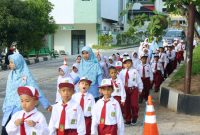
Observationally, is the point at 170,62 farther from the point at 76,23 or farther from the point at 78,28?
the point at 78,28

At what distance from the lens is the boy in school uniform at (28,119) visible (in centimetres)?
565

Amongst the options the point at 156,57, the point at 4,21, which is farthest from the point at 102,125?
the point at 4,21

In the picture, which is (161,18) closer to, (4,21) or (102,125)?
(102,125)

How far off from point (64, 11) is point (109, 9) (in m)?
9.63

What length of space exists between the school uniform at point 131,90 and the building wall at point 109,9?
1921 inches

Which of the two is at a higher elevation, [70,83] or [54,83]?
[70,83]

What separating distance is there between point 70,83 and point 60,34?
51936 millimetres

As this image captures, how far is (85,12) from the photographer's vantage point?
5591 centimetres

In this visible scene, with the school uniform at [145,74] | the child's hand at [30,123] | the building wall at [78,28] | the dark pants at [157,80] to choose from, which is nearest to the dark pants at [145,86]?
the school uniform at [145,74]

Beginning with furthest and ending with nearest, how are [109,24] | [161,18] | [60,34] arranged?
[109,24]
[60,34]
[161,18]

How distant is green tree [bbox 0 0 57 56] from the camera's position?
3206cm

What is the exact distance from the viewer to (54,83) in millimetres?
20469

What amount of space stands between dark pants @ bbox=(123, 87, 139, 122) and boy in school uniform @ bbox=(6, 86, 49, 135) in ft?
18.0

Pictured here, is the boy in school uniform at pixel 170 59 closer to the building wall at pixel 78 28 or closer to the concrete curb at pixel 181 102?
the concrete curb at pixel 181 102
